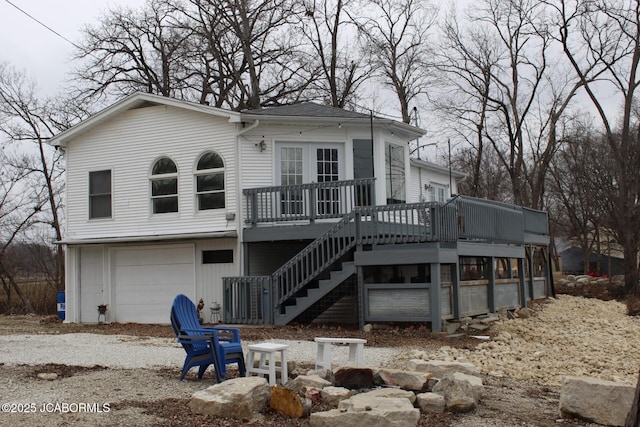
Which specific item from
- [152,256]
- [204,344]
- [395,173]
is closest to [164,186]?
[152,256]

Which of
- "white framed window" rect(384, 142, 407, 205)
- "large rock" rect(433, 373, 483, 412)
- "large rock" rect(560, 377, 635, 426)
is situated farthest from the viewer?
"white framed window" rect(384, 142, 407, 205)

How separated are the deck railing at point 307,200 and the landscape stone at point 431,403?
921 centimetres

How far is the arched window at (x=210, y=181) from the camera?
60.6 feet

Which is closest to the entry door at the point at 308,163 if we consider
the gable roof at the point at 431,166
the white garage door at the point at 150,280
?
the white garage door at the point at 150,280

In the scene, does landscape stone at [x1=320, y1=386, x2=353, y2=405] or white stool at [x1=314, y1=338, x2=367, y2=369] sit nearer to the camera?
landscape stone at [x1=320, y1=386, x2=353, y2=405]

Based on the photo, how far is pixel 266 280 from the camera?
1644 centimetres

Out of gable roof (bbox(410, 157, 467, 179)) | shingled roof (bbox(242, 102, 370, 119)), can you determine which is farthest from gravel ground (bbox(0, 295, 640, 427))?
gable roof (bbox(410, 157, 467, 179))

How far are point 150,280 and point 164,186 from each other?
2612 mm

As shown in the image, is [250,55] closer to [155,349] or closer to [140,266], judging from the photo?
[140,266]

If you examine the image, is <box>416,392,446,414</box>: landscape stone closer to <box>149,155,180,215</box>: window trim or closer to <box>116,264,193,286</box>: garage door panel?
<box>116,264,193,286</box>: garage door panel

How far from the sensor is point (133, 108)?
1969cm

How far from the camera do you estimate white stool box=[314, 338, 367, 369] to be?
938 centimetres

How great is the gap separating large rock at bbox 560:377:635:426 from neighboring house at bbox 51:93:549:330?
7.00 metres

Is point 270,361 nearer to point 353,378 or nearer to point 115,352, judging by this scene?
point 353,378
